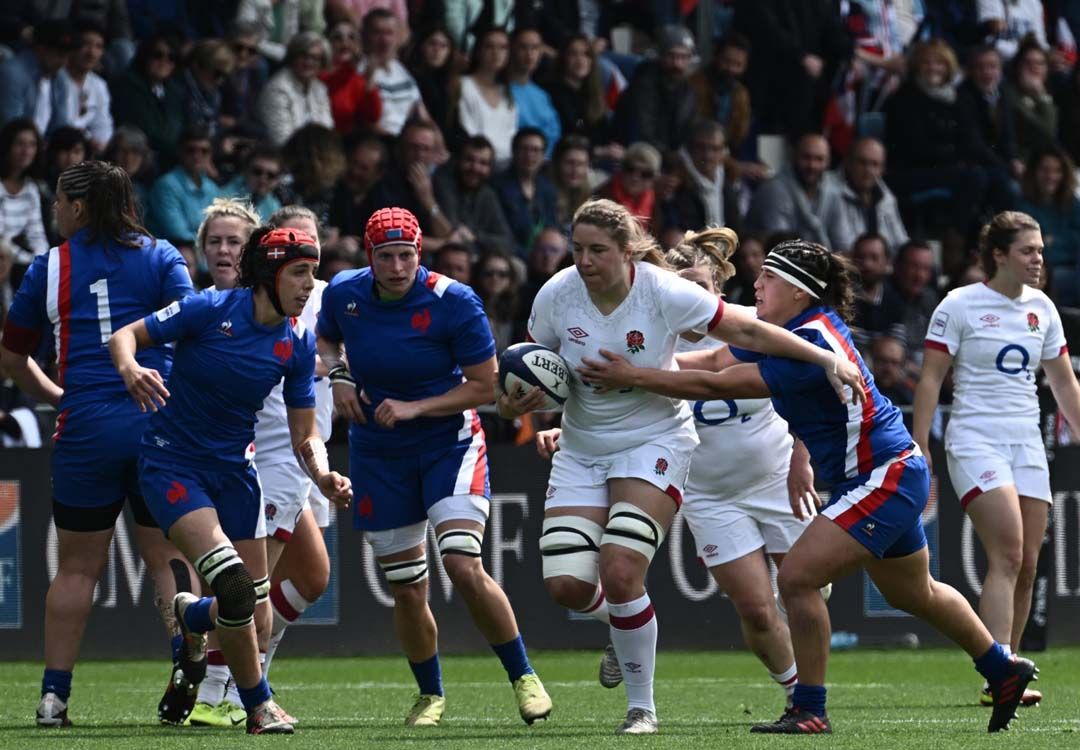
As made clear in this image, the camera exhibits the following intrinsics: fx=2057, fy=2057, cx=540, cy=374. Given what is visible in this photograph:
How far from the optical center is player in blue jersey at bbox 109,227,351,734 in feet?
26.0

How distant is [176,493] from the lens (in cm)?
792

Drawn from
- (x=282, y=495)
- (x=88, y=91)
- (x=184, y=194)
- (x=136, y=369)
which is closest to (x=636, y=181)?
(x=184, y=194)

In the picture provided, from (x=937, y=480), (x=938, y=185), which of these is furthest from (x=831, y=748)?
(x=938, y=185)

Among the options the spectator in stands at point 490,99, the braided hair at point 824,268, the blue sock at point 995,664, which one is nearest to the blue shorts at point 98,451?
the braided hair at point 824,268

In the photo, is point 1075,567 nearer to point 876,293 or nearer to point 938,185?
point 876,293

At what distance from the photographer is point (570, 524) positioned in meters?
8.23

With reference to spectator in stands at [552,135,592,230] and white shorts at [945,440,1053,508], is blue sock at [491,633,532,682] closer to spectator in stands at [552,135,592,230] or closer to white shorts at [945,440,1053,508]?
white shorts at [945,440,1053,508]

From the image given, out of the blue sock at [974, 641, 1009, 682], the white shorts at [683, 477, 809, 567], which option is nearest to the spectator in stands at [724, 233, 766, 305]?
the white shorts at [683, 477, 809, 567]

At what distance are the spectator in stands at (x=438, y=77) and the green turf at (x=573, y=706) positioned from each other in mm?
5320

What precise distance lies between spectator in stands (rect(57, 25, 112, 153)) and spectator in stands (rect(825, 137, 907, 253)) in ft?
19.7

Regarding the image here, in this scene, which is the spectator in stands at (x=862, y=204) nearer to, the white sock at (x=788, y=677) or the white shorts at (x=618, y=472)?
the white sock at (x=788, y=677)

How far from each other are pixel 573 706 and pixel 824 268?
2850mm

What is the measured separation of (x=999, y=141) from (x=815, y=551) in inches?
454

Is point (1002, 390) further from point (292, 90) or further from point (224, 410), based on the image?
point (292, 90)
